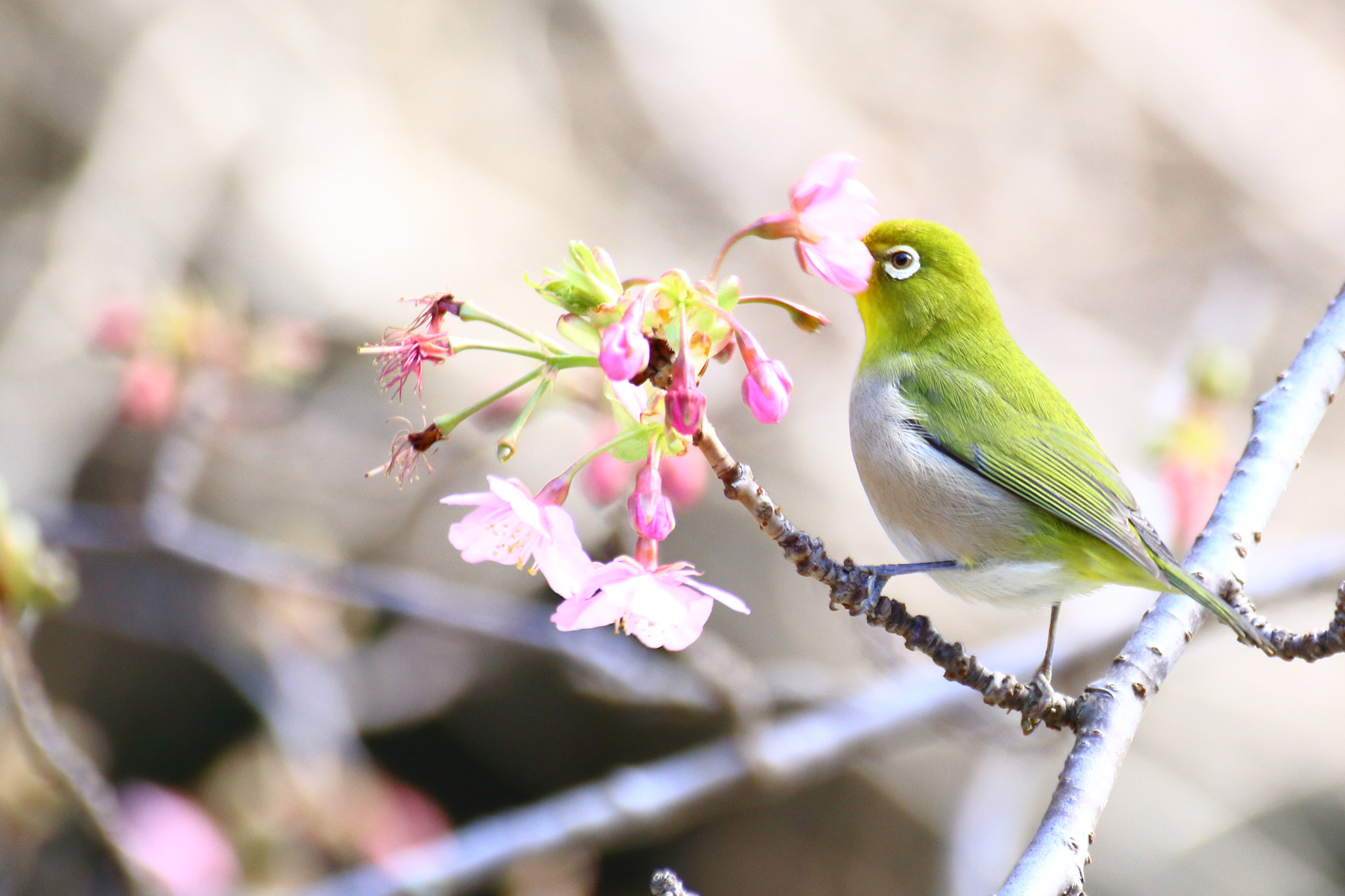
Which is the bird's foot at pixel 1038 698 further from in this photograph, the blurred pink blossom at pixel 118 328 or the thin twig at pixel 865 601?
the blurred pink blossom at pixel 118 328

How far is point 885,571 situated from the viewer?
6.21 ft

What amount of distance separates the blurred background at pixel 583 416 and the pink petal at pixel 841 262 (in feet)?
4.36

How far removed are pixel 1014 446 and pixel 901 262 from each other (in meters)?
0.51

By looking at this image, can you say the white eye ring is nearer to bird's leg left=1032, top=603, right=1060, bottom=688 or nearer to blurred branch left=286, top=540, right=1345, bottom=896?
bird's leg left=1032, top=603, right=1060, bottom=688

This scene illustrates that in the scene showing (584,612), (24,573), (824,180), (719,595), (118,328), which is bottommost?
(24,573)

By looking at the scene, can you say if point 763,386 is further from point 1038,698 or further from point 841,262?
point 1038,698

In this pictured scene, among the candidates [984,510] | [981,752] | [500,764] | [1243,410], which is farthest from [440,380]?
[1243,410]

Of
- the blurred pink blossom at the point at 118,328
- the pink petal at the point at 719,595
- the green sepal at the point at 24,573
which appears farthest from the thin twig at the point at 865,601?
the blurred pink blossom at the point at 118,328

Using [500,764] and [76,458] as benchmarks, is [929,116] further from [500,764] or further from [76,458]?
[76,458]

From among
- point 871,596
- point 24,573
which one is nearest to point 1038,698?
point 871,596

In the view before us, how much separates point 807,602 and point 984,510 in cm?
302

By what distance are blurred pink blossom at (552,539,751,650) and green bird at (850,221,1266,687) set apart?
84cm

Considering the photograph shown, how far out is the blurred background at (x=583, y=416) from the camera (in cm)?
383

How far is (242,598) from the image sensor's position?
15.0 feet
